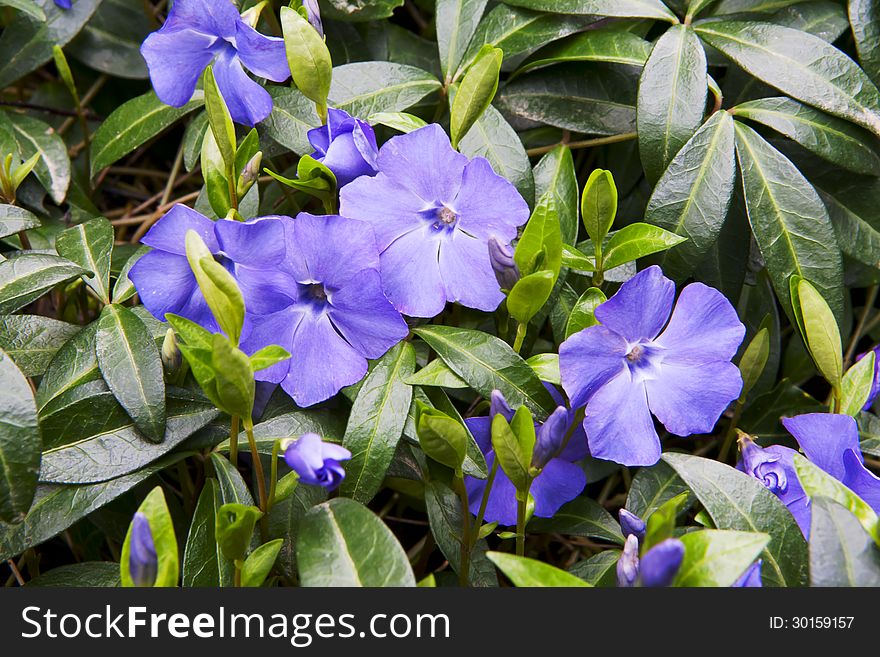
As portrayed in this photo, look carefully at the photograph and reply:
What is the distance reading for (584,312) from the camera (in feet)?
2.70

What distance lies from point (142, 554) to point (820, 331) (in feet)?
2.19

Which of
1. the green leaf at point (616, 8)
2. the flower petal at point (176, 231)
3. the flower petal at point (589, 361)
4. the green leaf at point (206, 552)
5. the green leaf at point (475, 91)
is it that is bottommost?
the green leaf at point (206, 552)

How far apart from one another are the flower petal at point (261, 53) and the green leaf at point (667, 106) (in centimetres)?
39

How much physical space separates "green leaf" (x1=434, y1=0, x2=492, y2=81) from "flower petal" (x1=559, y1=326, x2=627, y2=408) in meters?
0.40

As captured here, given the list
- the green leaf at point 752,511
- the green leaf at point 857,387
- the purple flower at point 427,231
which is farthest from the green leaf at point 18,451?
the green leaf at point 857,387

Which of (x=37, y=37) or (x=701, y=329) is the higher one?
(x=37, y=37)

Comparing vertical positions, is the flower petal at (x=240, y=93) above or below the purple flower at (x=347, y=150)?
above

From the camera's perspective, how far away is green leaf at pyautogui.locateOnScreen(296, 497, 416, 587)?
667 millimetres

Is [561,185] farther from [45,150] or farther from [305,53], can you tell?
[45,150]

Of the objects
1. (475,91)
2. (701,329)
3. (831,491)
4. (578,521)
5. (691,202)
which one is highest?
(475,91)

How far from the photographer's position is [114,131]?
1.12m

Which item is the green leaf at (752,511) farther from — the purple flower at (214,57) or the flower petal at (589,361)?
the purple flower at (214,57)

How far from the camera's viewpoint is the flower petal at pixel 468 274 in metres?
0.82

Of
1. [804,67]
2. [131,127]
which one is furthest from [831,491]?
[131,127]
